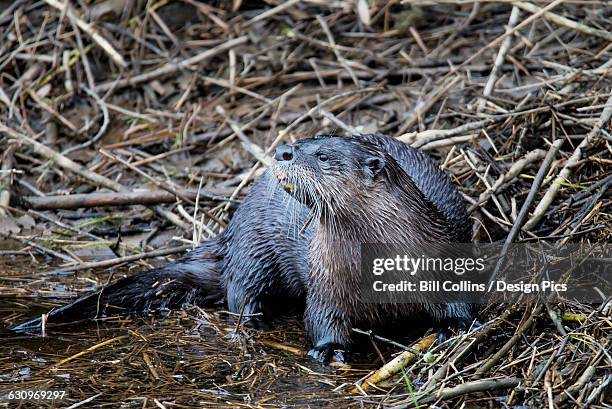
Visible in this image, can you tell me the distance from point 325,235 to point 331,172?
0.83ft

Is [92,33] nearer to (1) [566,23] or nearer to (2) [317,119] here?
(2) [317,119]

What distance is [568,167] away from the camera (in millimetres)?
4059

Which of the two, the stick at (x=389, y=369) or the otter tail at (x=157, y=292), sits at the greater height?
the stick at (x=389, y=369)

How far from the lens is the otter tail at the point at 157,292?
12.4 ft

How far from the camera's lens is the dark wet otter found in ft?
11.2

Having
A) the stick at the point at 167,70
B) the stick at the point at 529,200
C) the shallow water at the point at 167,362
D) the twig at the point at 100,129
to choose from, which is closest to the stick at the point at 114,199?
the twig at the point at 100,129

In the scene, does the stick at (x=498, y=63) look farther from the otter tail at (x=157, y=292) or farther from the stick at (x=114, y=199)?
the otter tail at (x=157, y=292)

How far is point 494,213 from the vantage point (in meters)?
4.23

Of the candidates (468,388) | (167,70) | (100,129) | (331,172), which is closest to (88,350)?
(331,172)

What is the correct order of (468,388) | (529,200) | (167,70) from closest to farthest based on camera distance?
(468,388) → (529,200) → (167,70)

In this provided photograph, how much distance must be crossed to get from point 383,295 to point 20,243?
229 cm

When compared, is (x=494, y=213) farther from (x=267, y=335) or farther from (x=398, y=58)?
(x=398, y=58)

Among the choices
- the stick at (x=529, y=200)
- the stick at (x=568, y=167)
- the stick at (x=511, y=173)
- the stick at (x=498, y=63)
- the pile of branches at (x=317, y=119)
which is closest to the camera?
the pile of branches at (x=317, y=119)

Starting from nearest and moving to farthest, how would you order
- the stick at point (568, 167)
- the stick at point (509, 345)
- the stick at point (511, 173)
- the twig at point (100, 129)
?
the stick at point (509, 345) → the stick at point (568, 167) → the stick at point (511, 173) → the twig at point (100, 129)
